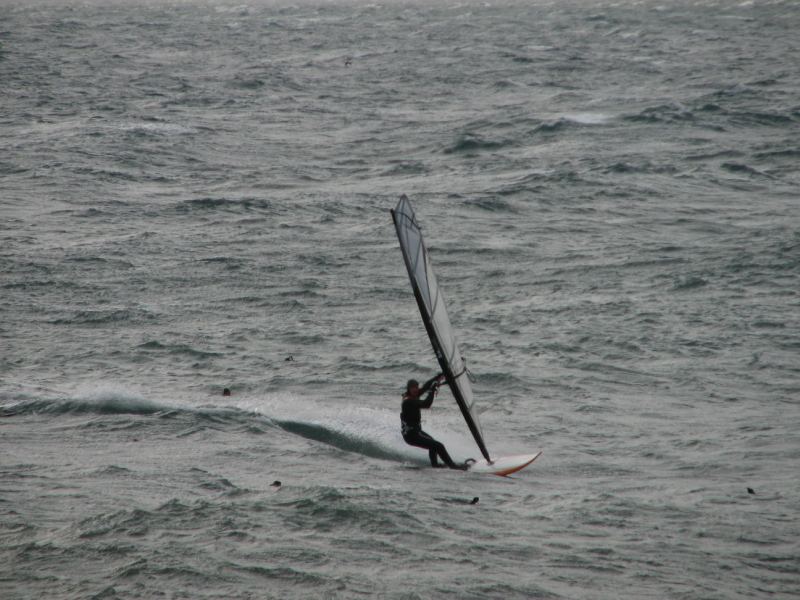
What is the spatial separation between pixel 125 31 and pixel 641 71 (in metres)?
52.1

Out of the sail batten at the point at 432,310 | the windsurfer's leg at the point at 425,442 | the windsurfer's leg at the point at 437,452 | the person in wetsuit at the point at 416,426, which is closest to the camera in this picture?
the sail batten at the point at 432,310

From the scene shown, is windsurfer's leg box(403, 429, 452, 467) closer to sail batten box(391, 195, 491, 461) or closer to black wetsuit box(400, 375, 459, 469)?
black wetsuit box(400, 375, 459, 469)

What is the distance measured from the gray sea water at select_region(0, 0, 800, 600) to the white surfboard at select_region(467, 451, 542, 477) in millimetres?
206

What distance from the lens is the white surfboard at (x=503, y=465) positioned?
44.5 feet

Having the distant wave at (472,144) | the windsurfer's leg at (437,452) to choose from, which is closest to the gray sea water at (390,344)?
the distant wave at (472,144)

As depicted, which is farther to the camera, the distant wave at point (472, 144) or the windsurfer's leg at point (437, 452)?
the distant wave at point (472, 144)

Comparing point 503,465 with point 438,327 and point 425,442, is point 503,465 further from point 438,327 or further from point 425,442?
point 438,327

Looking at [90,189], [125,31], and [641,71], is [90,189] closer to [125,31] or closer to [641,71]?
[641,71]

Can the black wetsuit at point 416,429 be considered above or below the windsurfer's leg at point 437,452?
above

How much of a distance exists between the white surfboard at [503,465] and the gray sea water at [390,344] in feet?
0.68

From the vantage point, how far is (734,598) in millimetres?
10148

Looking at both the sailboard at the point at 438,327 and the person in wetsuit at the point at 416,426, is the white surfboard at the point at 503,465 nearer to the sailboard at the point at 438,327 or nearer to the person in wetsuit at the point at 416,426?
the sailboard at the point at 438,327


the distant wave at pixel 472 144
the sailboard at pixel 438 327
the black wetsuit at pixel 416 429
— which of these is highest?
the sailboard at pixel 438 327

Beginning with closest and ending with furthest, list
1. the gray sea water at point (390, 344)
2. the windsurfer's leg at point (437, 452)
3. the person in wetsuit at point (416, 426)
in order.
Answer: the gray sea water at point (390, 344) < the person in wetsuit at point (416, 426) < the windsurfer's leg at point (437, 452)
